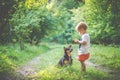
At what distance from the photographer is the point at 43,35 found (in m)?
23.8

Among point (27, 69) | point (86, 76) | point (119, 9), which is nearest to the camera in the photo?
point (86, 76)

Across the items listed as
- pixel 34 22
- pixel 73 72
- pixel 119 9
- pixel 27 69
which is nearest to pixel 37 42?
pixel 34 22

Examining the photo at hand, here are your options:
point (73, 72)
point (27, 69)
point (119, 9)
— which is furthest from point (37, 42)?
A: point (73, 72)

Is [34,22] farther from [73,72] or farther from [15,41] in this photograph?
[73,72]

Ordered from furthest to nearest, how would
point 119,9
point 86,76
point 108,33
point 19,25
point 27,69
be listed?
point 108,33 → point 19,25 → point 119,9 → point 27,69 → point 86,76

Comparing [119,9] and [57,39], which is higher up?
[119,9]

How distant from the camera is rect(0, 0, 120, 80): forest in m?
10.3

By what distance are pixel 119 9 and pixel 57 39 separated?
23.9m

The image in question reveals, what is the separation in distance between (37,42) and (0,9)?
13480 millimetres

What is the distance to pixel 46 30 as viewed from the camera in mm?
23672

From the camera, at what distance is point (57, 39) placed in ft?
125

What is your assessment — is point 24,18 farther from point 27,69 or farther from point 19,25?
point 27,69

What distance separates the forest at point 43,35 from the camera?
10.3 m

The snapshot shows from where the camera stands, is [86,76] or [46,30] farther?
[46,30]
